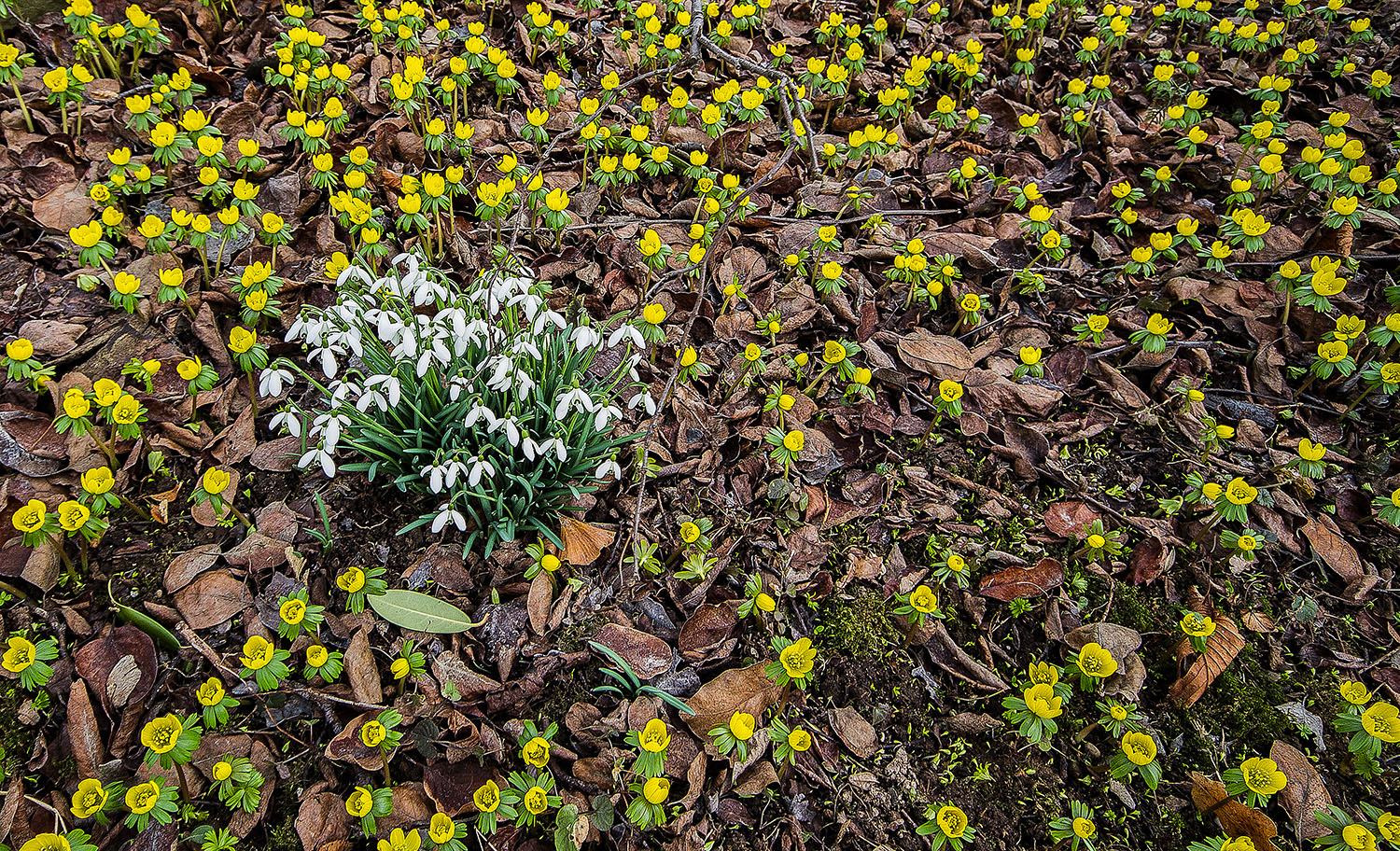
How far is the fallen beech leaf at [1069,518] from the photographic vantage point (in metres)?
2.72

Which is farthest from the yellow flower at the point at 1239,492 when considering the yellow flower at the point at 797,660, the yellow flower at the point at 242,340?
the yellow flower at the point at 242,340

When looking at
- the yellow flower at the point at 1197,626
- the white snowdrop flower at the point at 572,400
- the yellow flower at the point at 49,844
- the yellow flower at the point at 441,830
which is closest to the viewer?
the yellow flower at the point at 49,844

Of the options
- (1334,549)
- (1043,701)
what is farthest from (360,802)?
(1334,549)

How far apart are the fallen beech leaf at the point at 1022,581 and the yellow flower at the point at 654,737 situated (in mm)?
1188

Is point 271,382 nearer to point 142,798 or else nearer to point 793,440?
point 142,798

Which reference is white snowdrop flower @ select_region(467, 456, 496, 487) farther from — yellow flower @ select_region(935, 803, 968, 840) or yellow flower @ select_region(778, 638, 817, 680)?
yellow flower @ select_region(935, 803, 968, 840)

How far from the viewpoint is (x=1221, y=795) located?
2172 mm

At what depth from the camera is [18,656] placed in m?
2.06

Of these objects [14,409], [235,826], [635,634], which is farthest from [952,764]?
[14,409]

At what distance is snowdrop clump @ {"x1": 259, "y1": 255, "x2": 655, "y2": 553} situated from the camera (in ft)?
7.27

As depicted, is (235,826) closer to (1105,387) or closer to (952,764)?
(952,764)

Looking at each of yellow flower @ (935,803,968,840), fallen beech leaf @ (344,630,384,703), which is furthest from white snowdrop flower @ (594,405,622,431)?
yellow flower @ (935,803,968,840)

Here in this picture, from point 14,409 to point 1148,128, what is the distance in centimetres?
488

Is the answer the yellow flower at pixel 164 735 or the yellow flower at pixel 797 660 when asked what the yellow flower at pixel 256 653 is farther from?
the yellow flower at pixel 797 660
